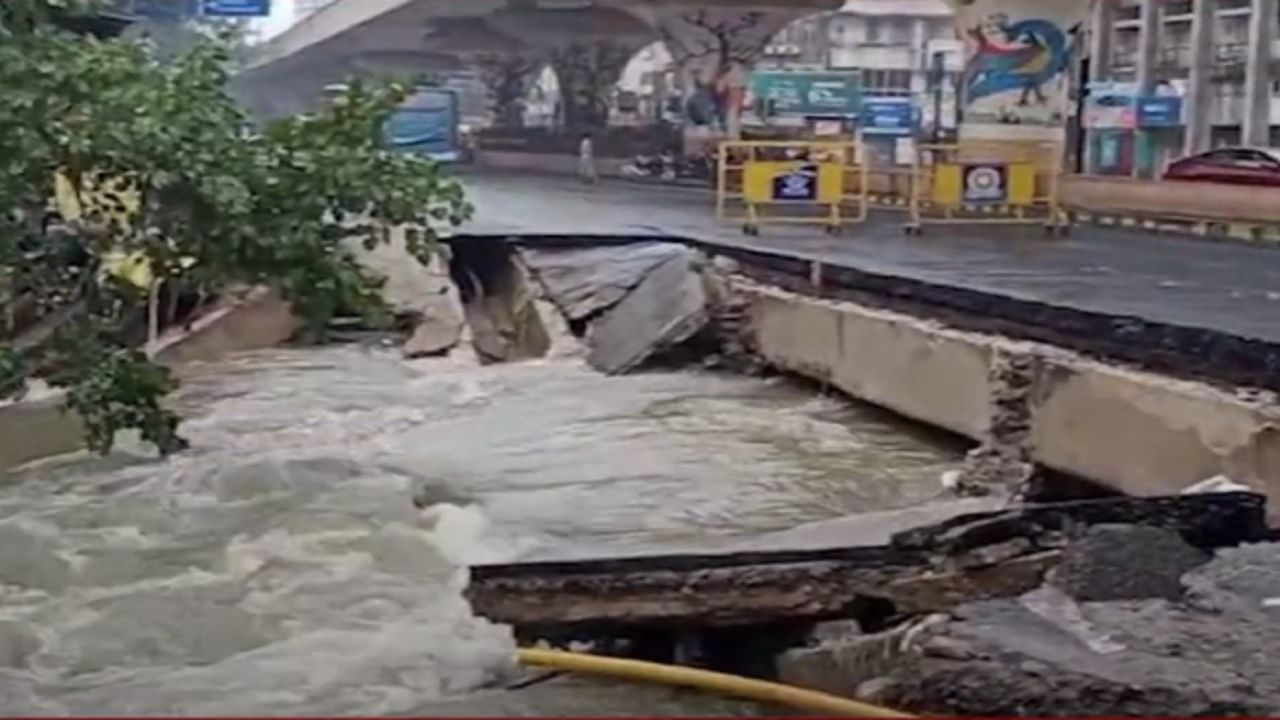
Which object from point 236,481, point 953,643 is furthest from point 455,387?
point 953,643

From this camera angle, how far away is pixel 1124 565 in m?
6.04

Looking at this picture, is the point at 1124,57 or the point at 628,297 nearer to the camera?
the point at 628,297

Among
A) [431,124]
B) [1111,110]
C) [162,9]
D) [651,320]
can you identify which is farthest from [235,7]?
[1111,110]

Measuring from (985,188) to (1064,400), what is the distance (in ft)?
31.6

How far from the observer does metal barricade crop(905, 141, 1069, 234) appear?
62.3 feet

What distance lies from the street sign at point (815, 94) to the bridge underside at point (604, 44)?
4292 mm

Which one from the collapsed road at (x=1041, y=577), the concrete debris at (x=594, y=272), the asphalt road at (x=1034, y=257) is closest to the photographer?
the collapsed road at (x=1041, y=577)

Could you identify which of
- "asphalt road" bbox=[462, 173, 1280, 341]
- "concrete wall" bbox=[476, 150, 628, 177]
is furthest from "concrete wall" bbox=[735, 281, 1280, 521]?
"concrete wall" bbox=[476, 150, 628, 177]

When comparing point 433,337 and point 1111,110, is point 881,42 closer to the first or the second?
point 1111,110

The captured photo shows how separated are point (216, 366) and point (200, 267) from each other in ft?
20.3

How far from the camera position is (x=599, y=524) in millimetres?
9719

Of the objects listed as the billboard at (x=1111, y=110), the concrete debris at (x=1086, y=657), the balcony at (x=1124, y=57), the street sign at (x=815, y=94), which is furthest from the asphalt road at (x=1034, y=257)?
the balcony at (x=1124, y=57)

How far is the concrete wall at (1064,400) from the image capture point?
8266 mm

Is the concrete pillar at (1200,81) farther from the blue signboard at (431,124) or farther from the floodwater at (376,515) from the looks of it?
the floodwater at (376,515)
